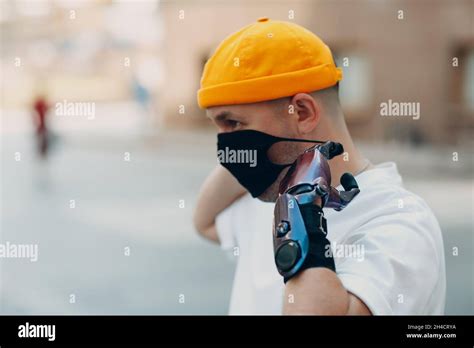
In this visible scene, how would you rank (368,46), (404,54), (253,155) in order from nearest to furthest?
(253,155), (368,46), (404,54)

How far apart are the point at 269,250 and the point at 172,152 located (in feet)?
47.7

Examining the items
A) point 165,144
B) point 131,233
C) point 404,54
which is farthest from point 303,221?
point 165,144

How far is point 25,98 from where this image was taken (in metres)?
27.1

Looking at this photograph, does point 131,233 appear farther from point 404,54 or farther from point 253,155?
point 404,54

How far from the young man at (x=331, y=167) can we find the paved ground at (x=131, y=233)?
68 cm

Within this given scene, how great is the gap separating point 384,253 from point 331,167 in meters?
0.19

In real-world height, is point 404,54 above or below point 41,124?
above

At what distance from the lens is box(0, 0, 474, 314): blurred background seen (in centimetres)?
555

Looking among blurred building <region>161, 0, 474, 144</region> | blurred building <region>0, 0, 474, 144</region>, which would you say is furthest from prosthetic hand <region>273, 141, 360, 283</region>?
blurred building <region>161, 0, 474, 144</region>

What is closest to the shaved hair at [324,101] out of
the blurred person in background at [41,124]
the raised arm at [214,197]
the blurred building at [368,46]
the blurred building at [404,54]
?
the raised arm at [214,197]

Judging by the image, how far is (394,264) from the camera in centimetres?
157

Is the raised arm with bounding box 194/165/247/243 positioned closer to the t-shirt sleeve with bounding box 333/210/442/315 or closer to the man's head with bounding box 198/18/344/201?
the man's head with bounding box 198/18/344/201
